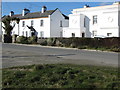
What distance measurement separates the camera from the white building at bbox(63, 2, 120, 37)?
37031mm

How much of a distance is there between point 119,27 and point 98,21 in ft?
15.3

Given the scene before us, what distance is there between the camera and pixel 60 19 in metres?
53.0

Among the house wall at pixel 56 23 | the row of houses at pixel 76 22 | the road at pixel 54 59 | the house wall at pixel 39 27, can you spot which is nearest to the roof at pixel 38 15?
the row of houses at pixel 76 22

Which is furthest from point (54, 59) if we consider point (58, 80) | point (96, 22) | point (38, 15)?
point (38, 15)

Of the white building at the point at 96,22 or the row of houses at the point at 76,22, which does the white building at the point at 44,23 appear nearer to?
the row of houses at the point at 76,22

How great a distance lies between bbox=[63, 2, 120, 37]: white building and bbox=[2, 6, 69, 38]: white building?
6418 millimetres

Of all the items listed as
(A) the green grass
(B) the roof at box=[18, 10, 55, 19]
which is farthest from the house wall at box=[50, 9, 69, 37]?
(A) the green grass

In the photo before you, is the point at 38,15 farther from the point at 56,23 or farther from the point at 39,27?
the point at 56,23

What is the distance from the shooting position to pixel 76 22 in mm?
43094

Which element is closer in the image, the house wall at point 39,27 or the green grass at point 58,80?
the green grass at point 58,80

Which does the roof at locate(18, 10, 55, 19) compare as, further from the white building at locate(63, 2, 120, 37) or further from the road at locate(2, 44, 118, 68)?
the road at locate(2, 44, 118, 68)

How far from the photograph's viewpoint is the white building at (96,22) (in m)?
37.0

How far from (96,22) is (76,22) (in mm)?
4089

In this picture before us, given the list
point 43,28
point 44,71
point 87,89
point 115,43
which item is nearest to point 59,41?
point 115,43
